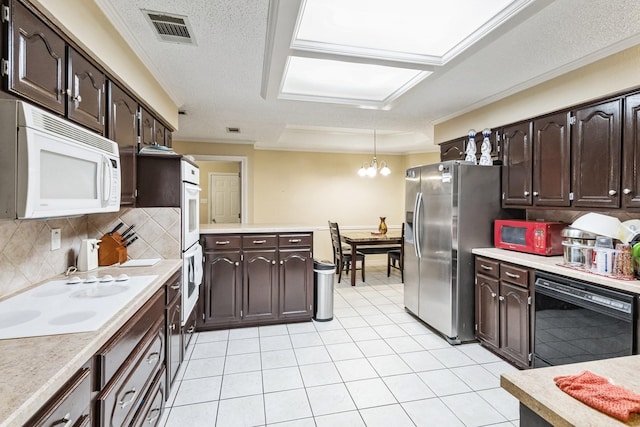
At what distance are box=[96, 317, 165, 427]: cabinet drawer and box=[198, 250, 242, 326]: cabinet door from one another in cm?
138

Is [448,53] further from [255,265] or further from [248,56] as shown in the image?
[255,265]

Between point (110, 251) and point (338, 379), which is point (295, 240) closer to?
point (338, 379)

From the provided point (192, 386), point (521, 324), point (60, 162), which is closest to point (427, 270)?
point (521, 324)

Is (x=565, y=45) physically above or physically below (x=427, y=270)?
above

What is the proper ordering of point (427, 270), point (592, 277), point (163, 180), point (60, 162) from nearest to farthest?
point (60, 162), point (592, 277), point (163, 180), point (427, 270)

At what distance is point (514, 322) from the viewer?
8.79 ft

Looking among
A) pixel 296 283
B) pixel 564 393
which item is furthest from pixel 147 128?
pixel 564 393

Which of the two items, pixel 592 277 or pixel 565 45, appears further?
pixel 565 45

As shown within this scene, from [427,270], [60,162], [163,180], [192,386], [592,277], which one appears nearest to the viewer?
[60,162]

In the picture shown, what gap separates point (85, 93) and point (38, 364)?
1.39m

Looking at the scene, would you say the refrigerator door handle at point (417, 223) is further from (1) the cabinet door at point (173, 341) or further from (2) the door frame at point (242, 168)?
(2) the door frame at point (242, 168)

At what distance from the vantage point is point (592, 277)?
2.06m

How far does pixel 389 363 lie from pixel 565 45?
2720 mm

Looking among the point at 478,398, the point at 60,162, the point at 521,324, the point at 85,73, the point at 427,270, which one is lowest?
the point at 478,398
